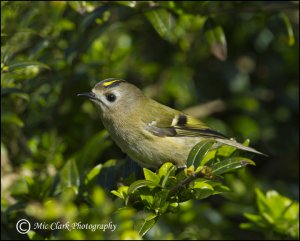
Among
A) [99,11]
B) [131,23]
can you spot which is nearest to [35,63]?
[99,11]

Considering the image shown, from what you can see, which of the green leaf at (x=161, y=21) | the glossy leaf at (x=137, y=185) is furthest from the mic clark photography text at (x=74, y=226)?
the green leaf at (x=161, y=21)

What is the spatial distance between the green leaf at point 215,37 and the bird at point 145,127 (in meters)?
0.42

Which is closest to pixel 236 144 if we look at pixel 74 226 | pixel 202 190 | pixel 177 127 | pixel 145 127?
pixel 177 127

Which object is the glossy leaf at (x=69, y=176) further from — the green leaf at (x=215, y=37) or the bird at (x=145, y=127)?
the green leaf at (x=215, y=37)

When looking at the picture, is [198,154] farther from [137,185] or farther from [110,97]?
[110,97]

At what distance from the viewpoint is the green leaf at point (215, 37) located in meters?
3.56

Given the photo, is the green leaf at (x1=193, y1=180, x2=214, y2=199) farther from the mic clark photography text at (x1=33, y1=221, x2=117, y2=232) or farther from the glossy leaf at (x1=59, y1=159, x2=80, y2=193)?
the glossy leaf at (x1=59, y1=159, x2=80, y2=193)

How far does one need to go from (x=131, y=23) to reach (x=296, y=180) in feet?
5.58

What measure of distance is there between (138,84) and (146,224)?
2.25m

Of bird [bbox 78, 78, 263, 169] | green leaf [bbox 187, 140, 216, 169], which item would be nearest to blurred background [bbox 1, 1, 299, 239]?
bird [bbox 78, 78, 263, 169]

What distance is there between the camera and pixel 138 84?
461 centimetres

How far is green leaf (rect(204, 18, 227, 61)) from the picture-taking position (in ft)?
11.7

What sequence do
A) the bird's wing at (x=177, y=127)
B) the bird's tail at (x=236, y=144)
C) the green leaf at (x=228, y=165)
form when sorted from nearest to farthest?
1. the green leaf at (x=228, y=165)
2. the bird's tail at (x=236, y=144)
3. the bird's wing at (x=177, y=127)

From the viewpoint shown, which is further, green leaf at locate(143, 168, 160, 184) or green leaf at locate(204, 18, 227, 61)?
green leaf at locate(204, 18, 227, 61)
